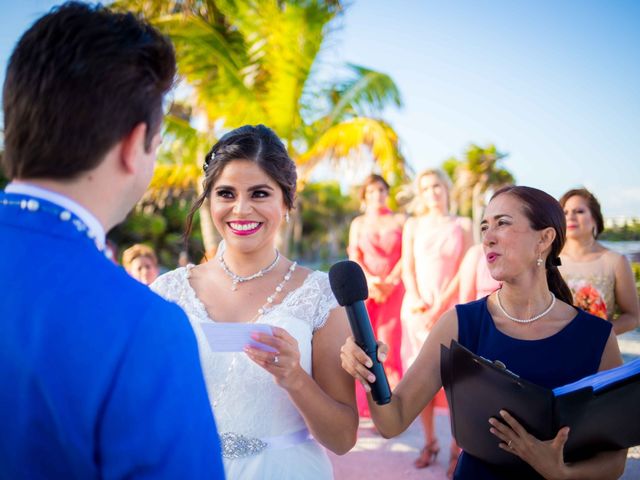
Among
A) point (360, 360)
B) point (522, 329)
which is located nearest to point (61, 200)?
point (360, 360)

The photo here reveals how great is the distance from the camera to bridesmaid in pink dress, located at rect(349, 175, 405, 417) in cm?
536

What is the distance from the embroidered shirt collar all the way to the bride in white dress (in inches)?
29.5

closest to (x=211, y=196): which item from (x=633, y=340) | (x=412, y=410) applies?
(x=412, y=410)

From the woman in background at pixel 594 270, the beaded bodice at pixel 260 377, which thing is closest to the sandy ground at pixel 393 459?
the woman in background at pixel 594 270

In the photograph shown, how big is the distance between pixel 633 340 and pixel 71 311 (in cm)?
966

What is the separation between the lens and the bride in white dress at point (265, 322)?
1.71 meters

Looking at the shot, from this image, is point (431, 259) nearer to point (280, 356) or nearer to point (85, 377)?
point (280, 356)

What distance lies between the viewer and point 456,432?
1872 mm

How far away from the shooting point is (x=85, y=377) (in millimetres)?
751

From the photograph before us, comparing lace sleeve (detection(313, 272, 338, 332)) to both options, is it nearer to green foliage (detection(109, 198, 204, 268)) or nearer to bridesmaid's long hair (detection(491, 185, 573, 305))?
bridesmaid's long hair (detection(491, 185, 573, 305))

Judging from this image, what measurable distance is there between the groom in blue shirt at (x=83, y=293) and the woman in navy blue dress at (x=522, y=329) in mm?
1288

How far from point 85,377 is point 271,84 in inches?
→ 371

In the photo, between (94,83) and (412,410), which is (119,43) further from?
(412,410)

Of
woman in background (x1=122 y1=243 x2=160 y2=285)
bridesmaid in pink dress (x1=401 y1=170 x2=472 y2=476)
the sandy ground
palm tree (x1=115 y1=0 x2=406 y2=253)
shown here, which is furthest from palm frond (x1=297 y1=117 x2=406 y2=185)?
the sandy ground
